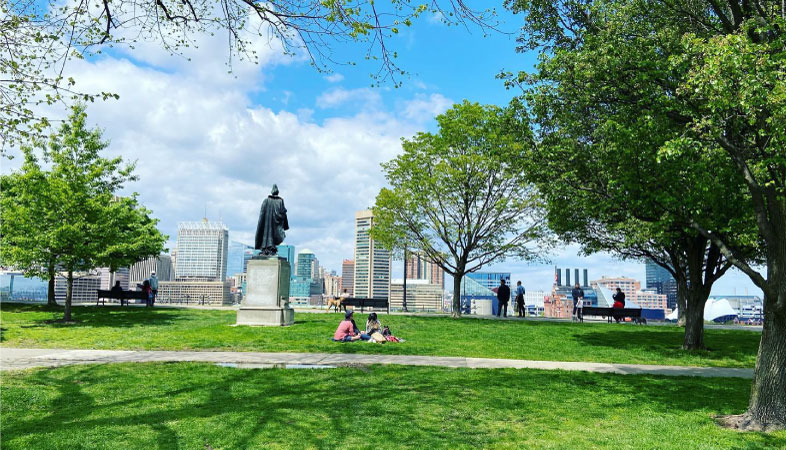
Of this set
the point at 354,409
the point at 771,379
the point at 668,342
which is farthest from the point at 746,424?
the point at 668,342

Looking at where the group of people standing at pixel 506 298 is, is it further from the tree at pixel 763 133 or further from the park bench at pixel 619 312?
the tree at pixel 763 133

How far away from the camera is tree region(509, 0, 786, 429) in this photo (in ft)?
21.5

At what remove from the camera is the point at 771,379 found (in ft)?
22.6

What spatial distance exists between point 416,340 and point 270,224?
7.50 metres

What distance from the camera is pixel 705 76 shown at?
6848 millimetres

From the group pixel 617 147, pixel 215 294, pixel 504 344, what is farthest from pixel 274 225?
pixel 215 294

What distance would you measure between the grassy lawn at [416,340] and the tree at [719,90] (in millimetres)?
5062

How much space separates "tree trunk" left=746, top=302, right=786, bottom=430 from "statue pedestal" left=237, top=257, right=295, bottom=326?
13.8 m

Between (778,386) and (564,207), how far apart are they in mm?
9919

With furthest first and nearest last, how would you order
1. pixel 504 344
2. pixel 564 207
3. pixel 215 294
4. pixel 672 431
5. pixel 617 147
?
pixel 215 294 < pixel 564 207 < pixel 504 344 < pixel 617 147 < pixel 672 431

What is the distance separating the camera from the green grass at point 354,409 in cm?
553

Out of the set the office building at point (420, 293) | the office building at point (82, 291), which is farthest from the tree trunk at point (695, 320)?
the office building at point (420, 293)

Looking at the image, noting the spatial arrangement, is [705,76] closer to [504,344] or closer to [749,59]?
[749,59]

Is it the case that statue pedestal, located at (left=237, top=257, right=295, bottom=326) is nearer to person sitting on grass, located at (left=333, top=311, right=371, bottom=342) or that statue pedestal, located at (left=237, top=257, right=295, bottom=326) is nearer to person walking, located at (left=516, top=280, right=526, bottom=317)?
person sitting on grass, located at (left=333, top=311, right=371, bottom=342)
